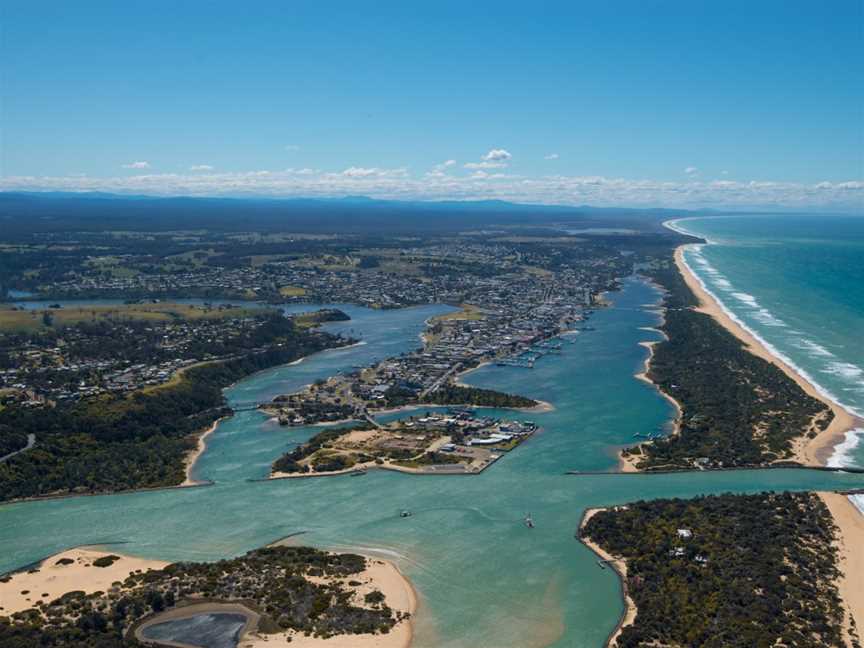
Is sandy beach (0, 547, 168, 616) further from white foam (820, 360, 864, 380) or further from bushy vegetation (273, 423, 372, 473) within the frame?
white foam (820, 360, 864, 380)

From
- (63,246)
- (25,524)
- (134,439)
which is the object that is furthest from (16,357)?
(63,246)

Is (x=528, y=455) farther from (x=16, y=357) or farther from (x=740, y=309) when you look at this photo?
(x=740, y=309)

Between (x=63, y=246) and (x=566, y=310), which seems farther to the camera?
(x=63, y=246)

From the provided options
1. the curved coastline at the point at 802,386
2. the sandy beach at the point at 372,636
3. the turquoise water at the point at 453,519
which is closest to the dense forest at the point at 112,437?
the turquoise water at the point at 453,519

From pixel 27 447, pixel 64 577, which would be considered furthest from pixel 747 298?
pixel 64 577

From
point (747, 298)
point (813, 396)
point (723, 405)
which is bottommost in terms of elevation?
point (723, 405)

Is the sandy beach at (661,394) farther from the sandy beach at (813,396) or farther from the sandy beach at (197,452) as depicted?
the sandy beach at (197,452)

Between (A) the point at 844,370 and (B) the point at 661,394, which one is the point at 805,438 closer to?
(B) the point at 661,394
